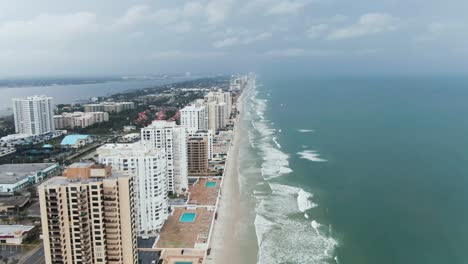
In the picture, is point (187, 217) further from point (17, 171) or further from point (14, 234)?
point (17, 171)

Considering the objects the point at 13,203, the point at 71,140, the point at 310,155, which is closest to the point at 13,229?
the point at 13,203

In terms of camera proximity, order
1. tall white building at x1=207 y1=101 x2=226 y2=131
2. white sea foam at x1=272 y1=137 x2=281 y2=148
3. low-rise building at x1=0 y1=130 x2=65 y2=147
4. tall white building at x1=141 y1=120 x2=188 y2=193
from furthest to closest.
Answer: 1. tall white building at x1=207 y1=101 x2=226 y2=131
2. low-rise building at x1=0 y1=130 x2=65 y2=147
3. white sea foam at x1=272 y1=137 x2=281 y2=148
4. tall white building at x1=141 y1=120 x2=188 y2=193

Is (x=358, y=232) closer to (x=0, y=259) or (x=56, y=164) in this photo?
(x=0, y=259)

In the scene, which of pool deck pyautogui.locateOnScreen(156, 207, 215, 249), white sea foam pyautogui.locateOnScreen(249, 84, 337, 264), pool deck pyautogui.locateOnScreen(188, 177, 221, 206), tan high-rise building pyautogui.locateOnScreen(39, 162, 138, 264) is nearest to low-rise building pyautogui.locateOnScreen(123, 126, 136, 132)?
pool deck pyautogui.locateOnScreen(188, 177, 221, 206)

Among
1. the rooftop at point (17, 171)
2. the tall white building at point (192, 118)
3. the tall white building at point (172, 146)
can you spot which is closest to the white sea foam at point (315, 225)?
the tall white building at point (172, 146)

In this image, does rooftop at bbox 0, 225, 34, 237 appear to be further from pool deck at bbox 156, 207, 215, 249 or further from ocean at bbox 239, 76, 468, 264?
ocean at bbox 239, 76, 468, 264

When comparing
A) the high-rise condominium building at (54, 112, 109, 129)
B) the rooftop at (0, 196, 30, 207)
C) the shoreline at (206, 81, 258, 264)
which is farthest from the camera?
the high-rise condominium building at (54, 112, 109, 129)

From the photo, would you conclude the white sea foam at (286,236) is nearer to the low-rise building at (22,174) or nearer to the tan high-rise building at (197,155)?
the tan high-rise building at (197,155)
